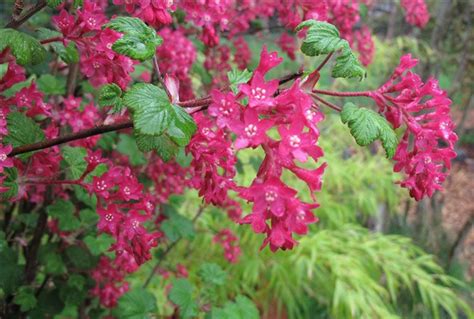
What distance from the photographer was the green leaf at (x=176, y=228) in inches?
69.4

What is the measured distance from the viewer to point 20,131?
95 cm

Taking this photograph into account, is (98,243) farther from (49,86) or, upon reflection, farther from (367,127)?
(367,127)

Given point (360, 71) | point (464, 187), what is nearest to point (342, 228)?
point (360, 71)

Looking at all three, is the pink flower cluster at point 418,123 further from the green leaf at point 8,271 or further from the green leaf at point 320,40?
the green leaf at point 8,271

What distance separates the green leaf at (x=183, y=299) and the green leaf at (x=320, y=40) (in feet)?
3.30

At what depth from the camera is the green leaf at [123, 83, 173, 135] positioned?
67 centimetres

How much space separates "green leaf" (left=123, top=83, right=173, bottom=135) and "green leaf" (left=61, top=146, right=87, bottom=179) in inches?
15.6

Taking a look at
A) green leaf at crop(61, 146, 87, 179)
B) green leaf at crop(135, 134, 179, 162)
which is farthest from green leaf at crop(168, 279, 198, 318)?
green leaf at crop(135, 134, 179, 162)

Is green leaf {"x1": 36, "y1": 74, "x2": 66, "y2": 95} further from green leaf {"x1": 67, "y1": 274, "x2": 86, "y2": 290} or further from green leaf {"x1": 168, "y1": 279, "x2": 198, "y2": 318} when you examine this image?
green leaf {"x1": 168, "y1": 279, "x2": 198, "y2": 318}

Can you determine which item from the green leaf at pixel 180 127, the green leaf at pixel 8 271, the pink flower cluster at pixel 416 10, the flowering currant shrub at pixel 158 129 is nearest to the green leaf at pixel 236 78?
the flowering currant shrub at pixel 158 129

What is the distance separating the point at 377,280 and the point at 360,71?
2.63m

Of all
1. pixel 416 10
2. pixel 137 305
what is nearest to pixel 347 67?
pixel 137 305

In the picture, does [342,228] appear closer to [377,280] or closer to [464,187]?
[377,280]

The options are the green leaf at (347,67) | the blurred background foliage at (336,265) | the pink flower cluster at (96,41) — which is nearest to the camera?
the green leaf at (347,67)
